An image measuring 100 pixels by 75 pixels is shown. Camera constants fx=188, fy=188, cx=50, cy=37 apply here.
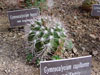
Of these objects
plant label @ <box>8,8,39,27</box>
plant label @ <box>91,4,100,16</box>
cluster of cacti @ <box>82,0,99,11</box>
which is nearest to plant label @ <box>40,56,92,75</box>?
plant label @ <box>8,8,39,27</box>

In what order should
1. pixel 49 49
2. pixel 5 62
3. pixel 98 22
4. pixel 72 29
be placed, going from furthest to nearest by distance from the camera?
pixel 98 22, pixel 72 29, pixel 5 62, pixel 49 49

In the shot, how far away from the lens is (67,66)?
1.54m

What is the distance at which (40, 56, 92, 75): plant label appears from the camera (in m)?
1.49

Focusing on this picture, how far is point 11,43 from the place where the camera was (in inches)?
87.6

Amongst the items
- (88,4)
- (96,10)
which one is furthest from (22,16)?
(88,4)

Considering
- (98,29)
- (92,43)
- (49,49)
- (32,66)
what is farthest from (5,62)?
(98,29)

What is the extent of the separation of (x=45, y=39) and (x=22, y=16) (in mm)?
648

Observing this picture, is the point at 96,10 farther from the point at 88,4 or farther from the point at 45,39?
the point at 45,39

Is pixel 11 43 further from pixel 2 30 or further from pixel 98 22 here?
pixel 98 22

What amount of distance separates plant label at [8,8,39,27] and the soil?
0.56 feet

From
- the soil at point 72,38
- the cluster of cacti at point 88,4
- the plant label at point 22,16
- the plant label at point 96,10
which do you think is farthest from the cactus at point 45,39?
the cluster of cacti at point 88,4

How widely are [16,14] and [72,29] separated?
87 centimetres

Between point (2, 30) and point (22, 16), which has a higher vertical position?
point (22, 16)

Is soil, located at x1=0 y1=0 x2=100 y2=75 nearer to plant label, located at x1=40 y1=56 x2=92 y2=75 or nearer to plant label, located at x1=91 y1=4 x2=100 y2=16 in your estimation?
plant label, located at x1=91 y1=4 x2=100 y2=16
